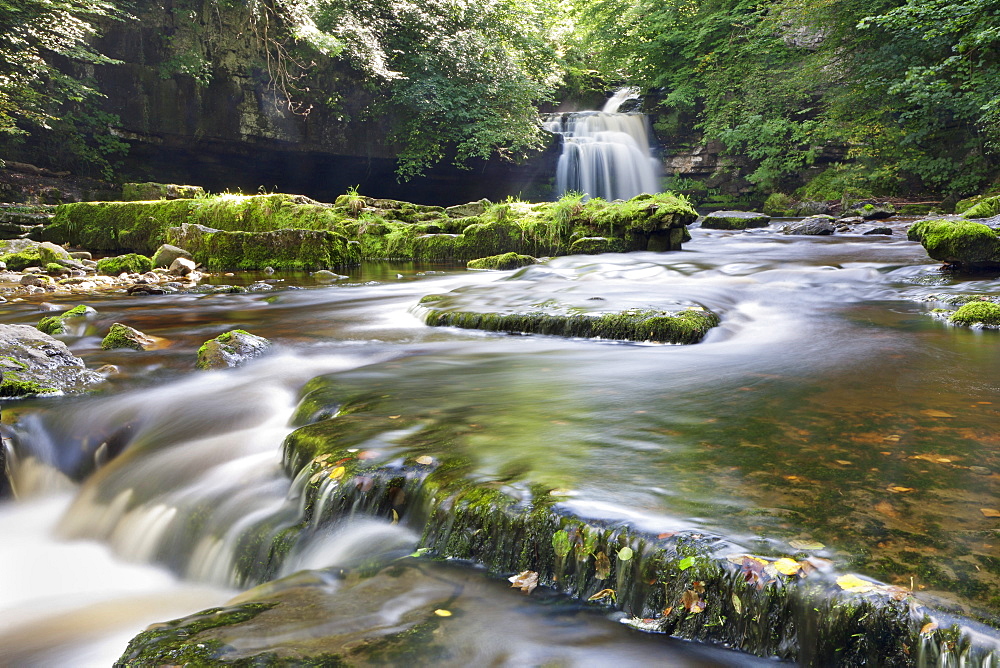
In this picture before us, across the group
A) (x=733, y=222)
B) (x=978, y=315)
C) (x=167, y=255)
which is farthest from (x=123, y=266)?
(x=733, y=222)

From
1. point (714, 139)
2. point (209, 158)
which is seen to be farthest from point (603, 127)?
point (209, 158)

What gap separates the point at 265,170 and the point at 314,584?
24.6 m

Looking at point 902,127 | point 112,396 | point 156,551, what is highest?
point 902,127

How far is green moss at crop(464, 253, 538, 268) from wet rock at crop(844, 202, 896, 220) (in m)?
12.5

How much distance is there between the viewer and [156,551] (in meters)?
2.80

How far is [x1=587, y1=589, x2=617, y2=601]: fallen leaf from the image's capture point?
1.86 metres

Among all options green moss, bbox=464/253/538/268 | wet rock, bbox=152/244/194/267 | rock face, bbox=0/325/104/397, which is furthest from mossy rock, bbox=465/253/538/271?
rock face, bbox=0/325/104/397

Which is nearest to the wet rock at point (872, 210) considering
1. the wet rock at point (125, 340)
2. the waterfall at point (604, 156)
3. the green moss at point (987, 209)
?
the waterfall at point (604, 156)

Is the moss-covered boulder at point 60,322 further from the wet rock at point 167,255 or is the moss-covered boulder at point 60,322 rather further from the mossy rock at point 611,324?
the wet rock at point 167,255

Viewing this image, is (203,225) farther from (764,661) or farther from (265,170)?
(764,661)

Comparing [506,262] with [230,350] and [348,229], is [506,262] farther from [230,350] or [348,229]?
[230,350]

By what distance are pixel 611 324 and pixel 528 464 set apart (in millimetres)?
3253

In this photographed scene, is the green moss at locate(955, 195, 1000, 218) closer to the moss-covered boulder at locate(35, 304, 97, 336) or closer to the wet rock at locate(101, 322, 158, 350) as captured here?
the wet rock at locate(101, 322, 158, 350)

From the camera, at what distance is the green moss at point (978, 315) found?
205 inches
